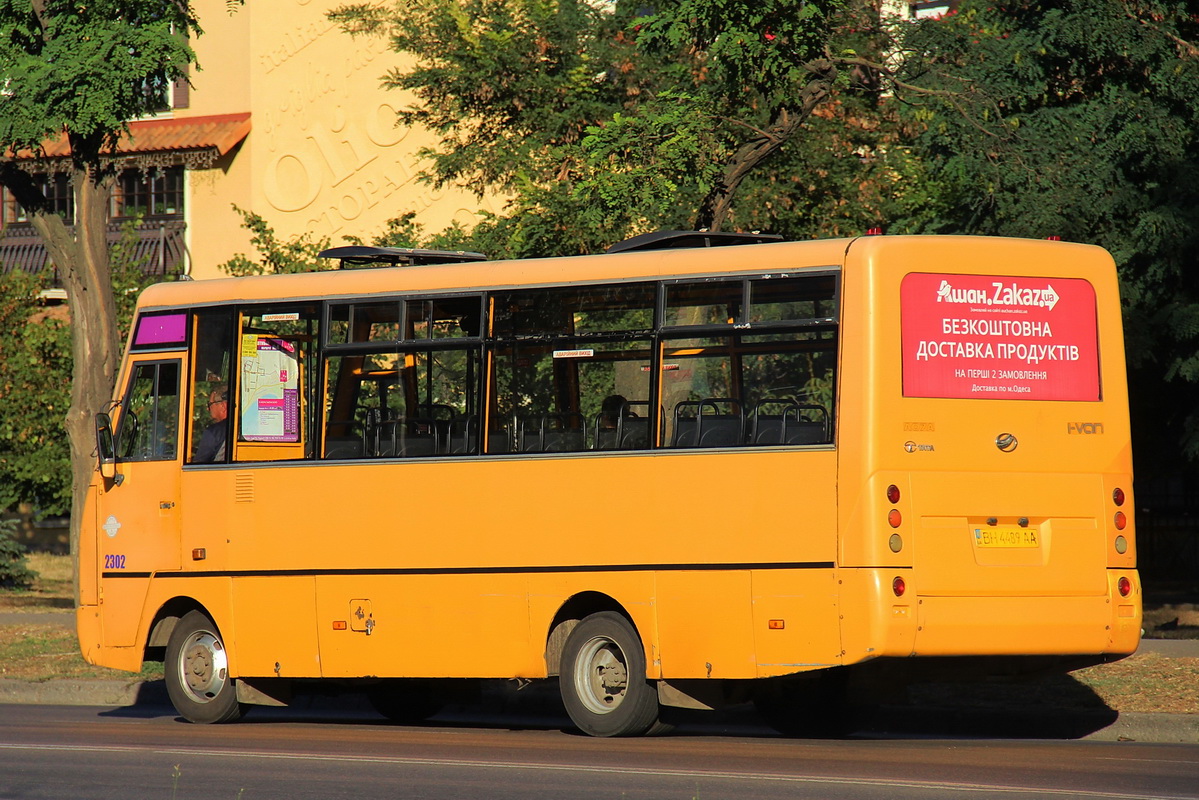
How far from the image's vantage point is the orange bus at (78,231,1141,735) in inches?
434

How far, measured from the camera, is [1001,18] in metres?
21.8

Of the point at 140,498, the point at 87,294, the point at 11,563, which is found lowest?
the point at 11,563

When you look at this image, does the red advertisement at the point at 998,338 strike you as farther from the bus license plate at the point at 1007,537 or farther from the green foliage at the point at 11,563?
the green foliage at the point at 11,563

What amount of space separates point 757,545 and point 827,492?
0.62m

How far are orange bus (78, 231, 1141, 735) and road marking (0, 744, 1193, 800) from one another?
1.41 m

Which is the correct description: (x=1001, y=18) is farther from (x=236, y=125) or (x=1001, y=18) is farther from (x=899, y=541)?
(x=236, y=125)

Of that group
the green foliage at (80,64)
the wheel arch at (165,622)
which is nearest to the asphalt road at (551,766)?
the wheel arch at (165,622)

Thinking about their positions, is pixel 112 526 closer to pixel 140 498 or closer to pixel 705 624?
pixel 140 498

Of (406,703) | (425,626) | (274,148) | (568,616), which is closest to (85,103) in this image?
(406,703)

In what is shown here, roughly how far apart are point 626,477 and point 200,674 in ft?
14.1

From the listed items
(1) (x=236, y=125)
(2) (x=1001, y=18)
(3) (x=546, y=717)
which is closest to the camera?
(3) (x=546, y=717)

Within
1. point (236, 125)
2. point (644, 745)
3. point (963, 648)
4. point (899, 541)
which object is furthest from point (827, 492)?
point (236, 125)

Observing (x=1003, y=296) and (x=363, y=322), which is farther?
(x=363, y=322)

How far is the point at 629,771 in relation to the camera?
9.98m
